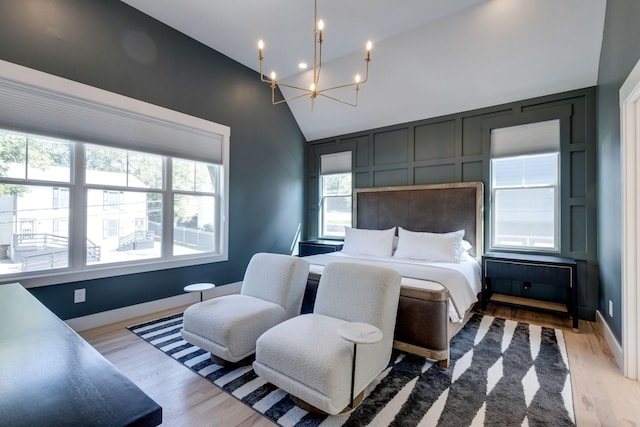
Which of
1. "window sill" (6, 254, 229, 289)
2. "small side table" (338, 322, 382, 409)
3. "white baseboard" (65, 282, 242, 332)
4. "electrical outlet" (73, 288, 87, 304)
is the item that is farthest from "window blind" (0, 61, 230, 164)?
"small side table" (338, 322, 382, 409)

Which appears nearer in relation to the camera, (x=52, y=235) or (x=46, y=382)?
(x=46, y=382)

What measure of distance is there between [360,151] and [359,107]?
79 cm

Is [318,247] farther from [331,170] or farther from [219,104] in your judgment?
[219,104]

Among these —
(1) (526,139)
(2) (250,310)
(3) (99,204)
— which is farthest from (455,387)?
(3) (99,204)

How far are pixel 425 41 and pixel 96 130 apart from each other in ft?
13.1

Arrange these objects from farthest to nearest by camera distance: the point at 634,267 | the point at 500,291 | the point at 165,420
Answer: the point at 500,291 → the point at 634,267 → the point at 165,420

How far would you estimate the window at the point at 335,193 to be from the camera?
5535 millimetres

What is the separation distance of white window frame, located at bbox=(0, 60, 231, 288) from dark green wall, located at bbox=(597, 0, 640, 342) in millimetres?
4352

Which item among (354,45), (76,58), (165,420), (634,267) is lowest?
(165,420)

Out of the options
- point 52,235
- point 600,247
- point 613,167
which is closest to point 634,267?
point 613,167

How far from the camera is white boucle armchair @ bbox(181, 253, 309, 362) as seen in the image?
2215 millimetres

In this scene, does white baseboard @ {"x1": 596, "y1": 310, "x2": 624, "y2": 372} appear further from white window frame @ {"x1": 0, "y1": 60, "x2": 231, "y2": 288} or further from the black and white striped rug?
white window frame @ {"x1": 0, "y1": 60, "x2": 231, "y2": 288}

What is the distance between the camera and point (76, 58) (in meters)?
2.91

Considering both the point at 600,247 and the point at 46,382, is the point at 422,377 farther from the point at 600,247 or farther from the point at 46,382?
the point at 600,247
